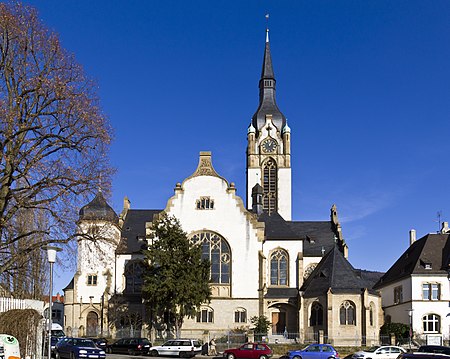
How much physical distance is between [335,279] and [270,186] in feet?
127

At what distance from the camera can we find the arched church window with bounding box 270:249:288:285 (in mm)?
66125

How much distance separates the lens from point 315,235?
73.8 metres

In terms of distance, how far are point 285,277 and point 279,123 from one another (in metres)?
39.0

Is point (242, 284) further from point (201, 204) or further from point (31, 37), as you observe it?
point (31, 37)

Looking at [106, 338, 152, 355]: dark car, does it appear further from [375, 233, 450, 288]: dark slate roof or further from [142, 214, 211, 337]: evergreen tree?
[375, 233, 450, 288]: dark slate roof

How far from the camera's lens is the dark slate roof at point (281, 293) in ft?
207

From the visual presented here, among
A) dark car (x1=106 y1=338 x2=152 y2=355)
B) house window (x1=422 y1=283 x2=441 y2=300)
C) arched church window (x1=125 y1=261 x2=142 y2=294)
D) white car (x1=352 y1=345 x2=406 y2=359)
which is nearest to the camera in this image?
white car (x1=352 y1=345 x2=406 y2=359)

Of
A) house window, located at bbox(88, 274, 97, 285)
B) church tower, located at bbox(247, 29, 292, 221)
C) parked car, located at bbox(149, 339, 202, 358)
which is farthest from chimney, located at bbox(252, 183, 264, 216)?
parked car, located at bbox(149, 339, 202, 358)

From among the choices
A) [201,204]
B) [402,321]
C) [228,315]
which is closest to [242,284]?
[228,315]

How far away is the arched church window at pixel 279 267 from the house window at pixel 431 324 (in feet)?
43.7

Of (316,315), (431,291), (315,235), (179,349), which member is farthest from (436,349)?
(315,235)

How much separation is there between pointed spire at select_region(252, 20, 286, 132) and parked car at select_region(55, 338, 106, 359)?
6522cm

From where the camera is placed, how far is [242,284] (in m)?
62.2

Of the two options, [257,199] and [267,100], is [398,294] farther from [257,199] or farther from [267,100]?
[267,100]
